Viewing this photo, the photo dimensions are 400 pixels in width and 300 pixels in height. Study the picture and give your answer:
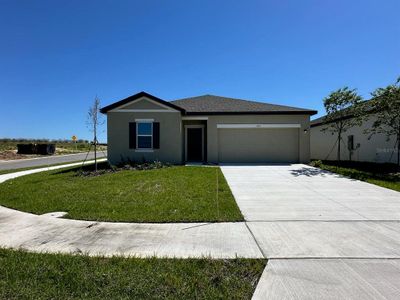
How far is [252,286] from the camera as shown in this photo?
315 centimetres

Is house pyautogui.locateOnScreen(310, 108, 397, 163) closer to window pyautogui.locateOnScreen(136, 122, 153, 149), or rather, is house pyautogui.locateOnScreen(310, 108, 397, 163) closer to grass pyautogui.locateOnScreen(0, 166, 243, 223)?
window pyautogui.locateOnScreen(136, 122, 153, 149)

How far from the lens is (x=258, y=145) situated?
56.3 ft

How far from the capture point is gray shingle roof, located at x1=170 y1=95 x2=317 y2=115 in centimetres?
1653

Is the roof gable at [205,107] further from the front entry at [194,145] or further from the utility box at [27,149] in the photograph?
the utility box at [27,149]

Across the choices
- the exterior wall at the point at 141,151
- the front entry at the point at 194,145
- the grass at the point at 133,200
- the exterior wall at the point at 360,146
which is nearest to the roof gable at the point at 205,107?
the exterior wall at the point at 141,151

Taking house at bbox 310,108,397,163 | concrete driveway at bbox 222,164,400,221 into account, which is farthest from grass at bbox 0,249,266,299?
house at bbox 310,108,397,163

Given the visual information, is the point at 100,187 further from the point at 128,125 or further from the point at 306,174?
the point at 306,174

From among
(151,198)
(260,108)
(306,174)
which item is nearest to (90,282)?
(151,198)

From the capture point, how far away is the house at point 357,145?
15945 mm

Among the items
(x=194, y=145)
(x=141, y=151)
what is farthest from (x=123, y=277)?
(x=194, y=145)

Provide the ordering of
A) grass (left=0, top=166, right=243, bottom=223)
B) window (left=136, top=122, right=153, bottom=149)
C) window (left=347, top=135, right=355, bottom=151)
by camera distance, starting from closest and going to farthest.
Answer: grass (left=0, top=166, right=243, bottom=223) → window (left=136, top=122, right=153, bottom=149) → window (left=347, top=135, right=355, bottom=151)

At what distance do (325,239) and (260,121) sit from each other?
1268cm

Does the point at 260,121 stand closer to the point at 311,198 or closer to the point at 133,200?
the point at 311,198

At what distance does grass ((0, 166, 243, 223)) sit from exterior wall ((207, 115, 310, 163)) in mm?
6419
